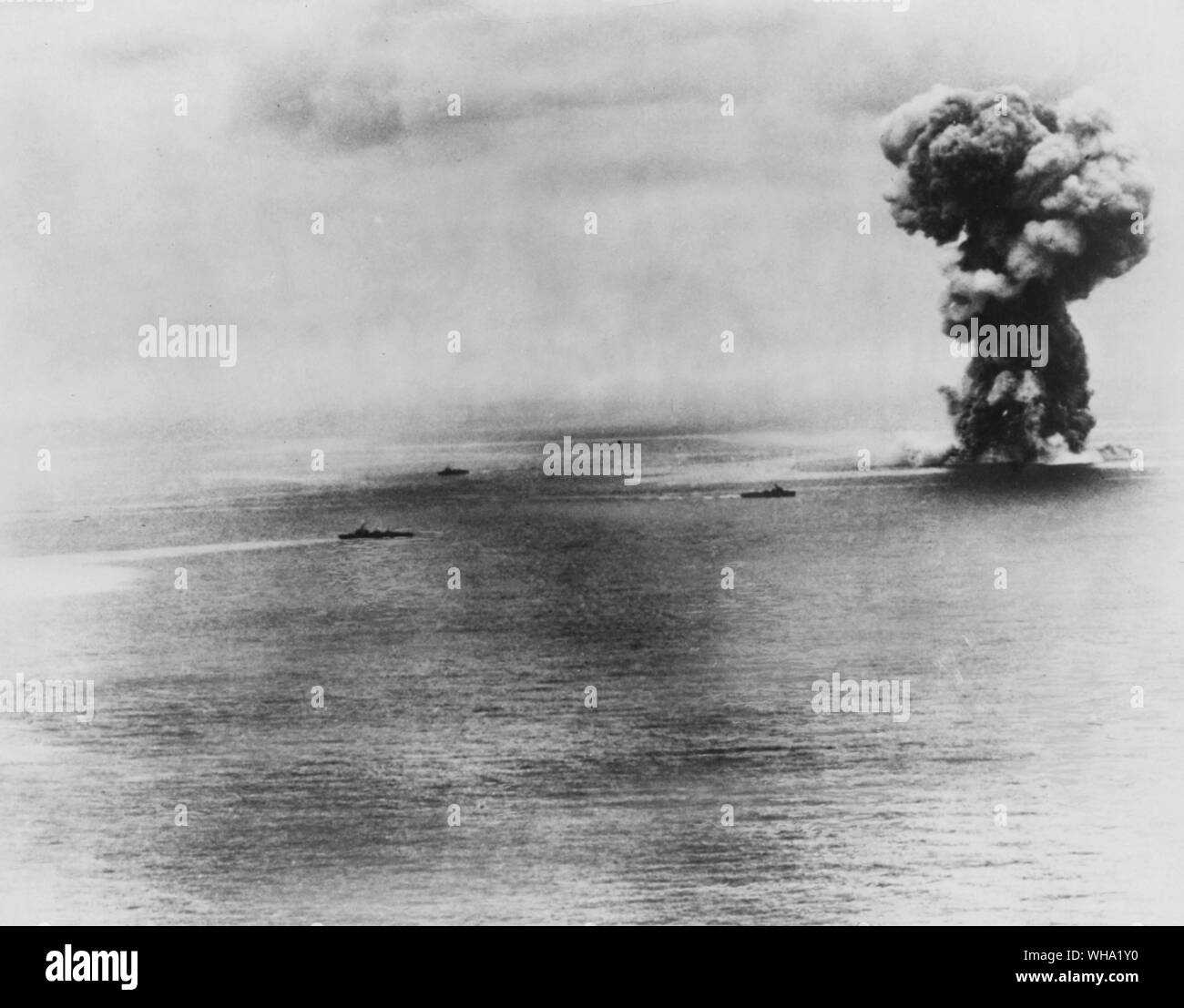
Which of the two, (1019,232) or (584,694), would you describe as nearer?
(584,694)

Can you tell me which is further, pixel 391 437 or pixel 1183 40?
pixel 391 437

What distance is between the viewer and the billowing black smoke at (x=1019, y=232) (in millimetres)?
18047

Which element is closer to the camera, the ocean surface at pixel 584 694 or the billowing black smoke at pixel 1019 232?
the ocean surface at pixel 584 694

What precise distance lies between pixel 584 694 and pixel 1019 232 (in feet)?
31.9

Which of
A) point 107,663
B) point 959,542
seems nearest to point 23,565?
point 107,663

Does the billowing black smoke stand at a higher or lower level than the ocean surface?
higher

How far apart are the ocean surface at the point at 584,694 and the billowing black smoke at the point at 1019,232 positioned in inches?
50.6

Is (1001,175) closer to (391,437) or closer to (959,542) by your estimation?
(959,542)

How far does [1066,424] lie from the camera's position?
19719 millimetres

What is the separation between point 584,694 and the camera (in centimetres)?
1952

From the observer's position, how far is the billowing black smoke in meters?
18.0

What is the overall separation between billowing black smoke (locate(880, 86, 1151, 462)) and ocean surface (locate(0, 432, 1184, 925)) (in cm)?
129
